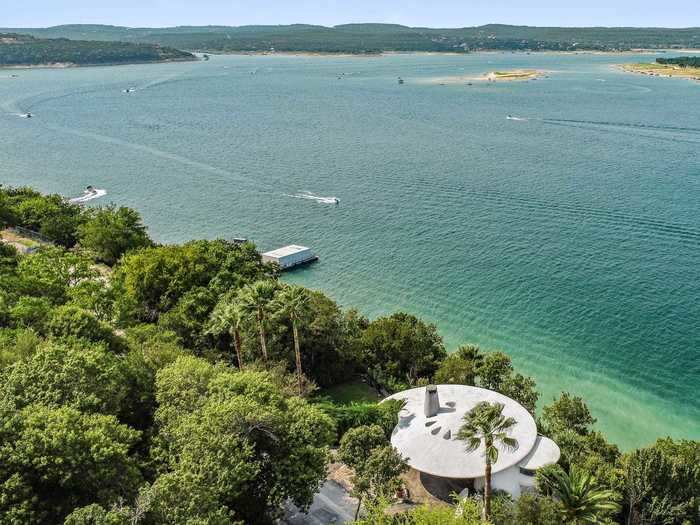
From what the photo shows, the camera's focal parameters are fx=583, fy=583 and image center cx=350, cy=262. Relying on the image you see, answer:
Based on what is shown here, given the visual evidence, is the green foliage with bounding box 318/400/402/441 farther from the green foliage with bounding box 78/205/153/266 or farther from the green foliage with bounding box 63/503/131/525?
the green foliage with bounding box 78/205/153/266

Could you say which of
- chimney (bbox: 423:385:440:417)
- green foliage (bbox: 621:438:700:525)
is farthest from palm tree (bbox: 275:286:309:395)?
green foliage (bbox: 621:438:700:525)

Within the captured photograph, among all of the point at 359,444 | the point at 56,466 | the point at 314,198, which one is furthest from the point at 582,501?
the point at 314,198

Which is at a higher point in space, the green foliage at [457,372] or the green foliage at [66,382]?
the green foliage at [66,382]

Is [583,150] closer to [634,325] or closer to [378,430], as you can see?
[634,325]

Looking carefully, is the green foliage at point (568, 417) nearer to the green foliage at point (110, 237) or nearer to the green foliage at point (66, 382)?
the green foliage at point (66, 382)

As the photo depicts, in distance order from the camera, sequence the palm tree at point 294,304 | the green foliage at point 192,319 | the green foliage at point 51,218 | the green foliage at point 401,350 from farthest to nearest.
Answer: the green foliage at point 51,218, the green foliage at point 192,319, the green foliage at point 401,350, the palm tree at point 294,304

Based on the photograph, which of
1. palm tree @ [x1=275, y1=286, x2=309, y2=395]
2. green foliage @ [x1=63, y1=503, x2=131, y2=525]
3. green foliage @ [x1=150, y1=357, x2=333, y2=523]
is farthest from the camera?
palm tree @ [x1=275, y1=286, x2=309, y2=395]

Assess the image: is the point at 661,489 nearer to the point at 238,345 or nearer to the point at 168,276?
the point at 238,345

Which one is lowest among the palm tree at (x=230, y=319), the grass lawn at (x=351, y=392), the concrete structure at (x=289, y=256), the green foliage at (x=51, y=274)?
the grass lawn at (x=351, y=392)

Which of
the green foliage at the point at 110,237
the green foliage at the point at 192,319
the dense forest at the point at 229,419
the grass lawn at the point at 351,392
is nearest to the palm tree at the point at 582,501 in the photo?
the dense forest at the point at 229,419
